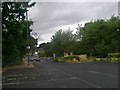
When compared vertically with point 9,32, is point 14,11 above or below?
above

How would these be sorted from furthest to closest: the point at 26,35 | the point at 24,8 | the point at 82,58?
1. the point at 82,58
2. the point at 26,35
3. the point at 24,8

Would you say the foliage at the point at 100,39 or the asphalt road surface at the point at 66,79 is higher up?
the foliage at the point at 100,39

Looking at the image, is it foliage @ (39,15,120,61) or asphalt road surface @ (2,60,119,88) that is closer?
asphalt road surface @ (2,60,119,88)

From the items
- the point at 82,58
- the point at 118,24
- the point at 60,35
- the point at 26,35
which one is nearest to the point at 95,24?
the point at 118,24

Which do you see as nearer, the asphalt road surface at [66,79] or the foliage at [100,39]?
the asphalt road surface at [66,79]

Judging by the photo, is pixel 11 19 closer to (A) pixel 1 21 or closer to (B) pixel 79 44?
(A) pixel 1 21

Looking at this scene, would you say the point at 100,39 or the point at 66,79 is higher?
the point at 100,39

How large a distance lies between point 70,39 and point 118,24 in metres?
36.3

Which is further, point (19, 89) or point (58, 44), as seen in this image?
point (58, 44)

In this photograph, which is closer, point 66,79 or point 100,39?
point 66,79

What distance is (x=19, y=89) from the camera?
614 inches

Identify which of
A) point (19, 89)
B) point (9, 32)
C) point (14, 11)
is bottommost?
point (19, 89)

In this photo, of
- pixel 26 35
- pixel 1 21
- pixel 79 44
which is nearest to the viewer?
pixel 1 21

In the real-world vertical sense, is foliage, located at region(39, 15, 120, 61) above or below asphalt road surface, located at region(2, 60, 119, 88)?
above
